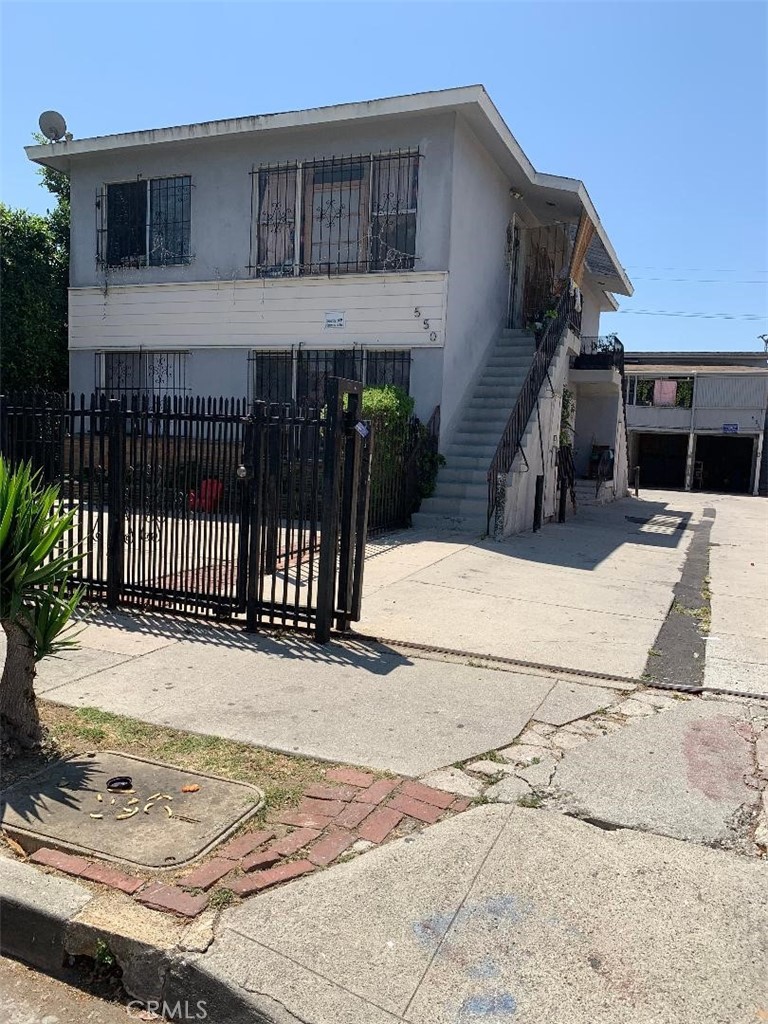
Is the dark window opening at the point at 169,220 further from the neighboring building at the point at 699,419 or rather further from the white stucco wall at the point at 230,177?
the neighboring building at the point at 699,419

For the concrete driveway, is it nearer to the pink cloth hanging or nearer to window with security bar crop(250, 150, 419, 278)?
window with security bar crop(250, 150, 419, 278)

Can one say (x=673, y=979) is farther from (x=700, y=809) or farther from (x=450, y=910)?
(x=700, y=809)

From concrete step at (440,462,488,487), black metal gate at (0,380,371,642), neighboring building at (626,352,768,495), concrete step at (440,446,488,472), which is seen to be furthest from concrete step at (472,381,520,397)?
neighboring building at (626,352,768,495)

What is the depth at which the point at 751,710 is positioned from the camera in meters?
5.00

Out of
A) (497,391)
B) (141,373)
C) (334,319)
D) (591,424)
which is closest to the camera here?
(334,319)

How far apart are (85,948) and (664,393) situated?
37.5 m

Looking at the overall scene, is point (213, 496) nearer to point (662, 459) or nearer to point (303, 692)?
point (303, 692)

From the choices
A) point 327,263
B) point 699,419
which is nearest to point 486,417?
point 327,263

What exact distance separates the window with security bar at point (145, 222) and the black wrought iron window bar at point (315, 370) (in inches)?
110

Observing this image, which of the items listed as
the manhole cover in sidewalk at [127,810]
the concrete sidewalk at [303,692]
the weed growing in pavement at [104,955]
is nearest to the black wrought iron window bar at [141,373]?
the concrete sidewalk at [303,692]

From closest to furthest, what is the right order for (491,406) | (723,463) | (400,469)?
1. (400,469)
2. (491,406)
3. (723,463)

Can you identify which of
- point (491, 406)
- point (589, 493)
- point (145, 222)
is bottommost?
point (589, 493)

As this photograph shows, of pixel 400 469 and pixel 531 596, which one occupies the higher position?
pixel 400 469

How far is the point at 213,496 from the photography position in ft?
21.9
